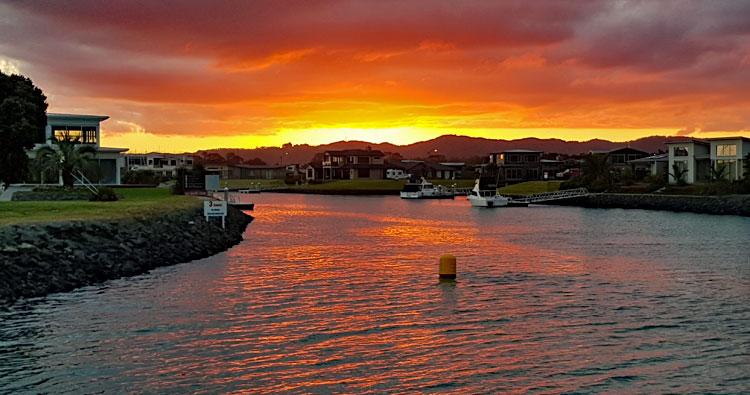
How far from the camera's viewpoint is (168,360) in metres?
19.0

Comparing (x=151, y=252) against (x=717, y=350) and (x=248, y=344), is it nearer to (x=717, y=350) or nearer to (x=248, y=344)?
(x=248, y=344)

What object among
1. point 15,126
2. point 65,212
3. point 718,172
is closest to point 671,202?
point 718,172

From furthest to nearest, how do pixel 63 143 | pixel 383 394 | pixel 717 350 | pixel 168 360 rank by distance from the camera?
pixel 63 143, pixel 717 350, pixel 168 360, pixel 383 394

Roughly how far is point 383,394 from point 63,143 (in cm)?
6053

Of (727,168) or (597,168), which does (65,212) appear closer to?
(727,168)

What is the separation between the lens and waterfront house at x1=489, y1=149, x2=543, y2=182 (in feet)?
591

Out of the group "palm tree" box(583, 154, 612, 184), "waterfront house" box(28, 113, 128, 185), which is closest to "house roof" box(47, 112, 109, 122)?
"waterfront house" box(28, 113, 128, 185)

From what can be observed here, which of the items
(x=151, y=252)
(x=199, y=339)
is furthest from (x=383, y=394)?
(x=151, y=252)

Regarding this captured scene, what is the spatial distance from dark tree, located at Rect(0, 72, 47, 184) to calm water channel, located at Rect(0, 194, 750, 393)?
18935 mm

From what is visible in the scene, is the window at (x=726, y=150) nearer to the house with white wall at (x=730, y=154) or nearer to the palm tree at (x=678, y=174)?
the house with white wall at (x=730, y=154)

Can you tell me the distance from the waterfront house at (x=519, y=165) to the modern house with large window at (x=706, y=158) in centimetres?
6331

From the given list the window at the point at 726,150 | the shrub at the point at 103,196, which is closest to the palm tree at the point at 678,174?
the window at the point at 726,150

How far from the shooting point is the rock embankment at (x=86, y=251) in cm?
2777

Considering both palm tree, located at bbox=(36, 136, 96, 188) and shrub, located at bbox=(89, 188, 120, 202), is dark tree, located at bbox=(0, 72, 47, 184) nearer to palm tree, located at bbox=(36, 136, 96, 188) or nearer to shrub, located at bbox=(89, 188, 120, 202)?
shrub, located at bbox=(89, 188, 120, 202)
